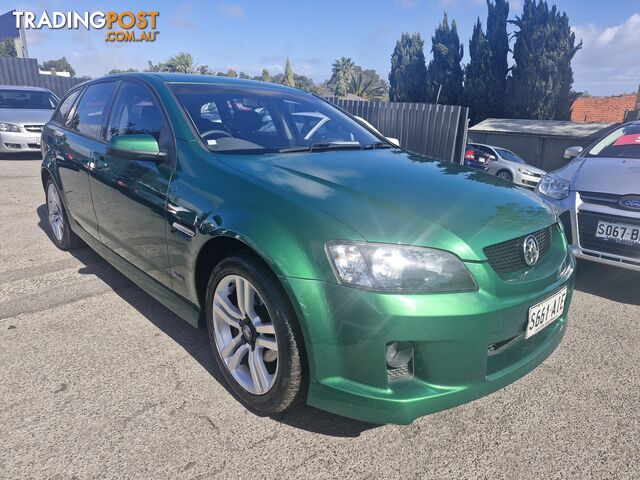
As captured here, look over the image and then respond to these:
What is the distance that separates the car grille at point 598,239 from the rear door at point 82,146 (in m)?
3.73

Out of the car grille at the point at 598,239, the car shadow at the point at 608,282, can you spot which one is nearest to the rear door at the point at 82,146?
the car grille at the point at 598,239

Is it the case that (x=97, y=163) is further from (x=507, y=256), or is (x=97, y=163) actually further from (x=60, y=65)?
(x=60, y=65)

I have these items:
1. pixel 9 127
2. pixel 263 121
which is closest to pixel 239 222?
pixel 263 121

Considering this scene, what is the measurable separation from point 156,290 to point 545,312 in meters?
2.11

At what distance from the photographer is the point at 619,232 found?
3.56 metres

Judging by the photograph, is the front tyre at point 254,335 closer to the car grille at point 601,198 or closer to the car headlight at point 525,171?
the car grille at point 601,198

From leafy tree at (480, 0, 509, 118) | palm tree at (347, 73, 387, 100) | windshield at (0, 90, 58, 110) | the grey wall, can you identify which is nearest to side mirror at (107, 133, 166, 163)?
windshield at (0, 90, 58, 110)

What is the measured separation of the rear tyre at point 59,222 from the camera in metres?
4.30

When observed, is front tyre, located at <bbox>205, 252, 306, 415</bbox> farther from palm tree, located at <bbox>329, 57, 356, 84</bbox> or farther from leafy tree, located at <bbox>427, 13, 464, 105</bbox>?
palm tree, located at <bbox>329, 57, 356, 84</bbox>

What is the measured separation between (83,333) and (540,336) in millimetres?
2634

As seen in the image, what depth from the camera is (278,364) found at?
1969mm

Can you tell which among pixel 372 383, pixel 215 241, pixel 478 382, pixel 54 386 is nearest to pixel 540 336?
pixel 478 382

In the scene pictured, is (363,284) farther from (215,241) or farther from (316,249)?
(215,241)

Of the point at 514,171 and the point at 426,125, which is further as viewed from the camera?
the point at 514,171
